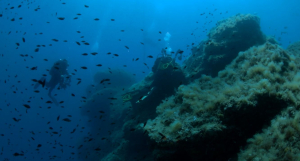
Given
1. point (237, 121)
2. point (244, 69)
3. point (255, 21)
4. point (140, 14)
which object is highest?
point (140, 14)

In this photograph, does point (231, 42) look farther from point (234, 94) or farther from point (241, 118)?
point (241, 118)

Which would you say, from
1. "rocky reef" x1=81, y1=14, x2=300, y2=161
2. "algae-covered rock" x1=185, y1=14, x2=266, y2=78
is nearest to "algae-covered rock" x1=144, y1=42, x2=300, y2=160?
"rocky reef" x1=81, y1=14, x2=300, y2=161

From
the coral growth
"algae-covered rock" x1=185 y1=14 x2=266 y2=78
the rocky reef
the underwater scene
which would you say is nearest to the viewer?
the rocky reef

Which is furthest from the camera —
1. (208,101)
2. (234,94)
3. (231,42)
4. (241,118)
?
(231,42)

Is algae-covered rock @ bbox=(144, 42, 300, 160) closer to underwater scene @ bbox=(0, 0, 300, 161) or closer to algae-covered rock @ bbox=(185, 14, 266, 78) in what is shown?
underwater scene @ bbox=(0, 0, 300, 161)

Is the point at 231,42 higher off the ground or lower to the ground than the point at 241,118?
higher

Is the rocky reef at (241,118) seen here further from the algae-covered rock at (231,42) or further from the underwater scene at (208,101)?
the algae-covered rock at (231,42)

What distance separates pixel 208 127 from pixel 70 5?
123m

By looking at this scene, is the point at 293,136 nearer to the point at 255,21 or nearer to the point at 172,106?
the point at 172,106

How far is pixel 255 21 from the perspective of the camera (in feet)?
33.2

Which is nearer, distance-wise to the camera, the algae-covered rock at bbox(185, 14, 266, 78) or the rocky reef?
the rocky reef

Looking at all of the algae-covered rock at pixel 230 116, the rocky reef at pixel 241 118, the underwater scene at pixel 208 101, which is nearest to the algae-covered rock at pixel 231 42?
the underwater scene at pixel 208 101

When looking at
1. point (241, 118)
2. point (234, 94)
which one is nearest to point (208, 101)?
point (234, 94)

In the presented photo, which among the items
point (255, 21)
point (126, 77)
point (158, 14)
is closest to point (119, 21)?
point (158, 14)
